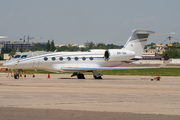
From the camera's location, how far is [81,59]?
32906 mm

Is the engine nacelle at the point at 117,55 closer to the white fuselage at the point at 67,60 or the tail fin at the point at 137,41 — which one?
the white fuselage at the point at 67,60

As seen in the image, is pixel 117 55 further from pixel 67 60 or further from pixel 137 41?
pixel 67 60

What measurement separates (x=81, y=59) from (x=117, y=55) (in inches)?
157

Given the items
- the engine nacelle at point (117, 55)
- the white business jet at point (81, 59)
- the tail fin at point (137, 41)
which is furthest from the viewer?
the tail fin at point (137, 41)

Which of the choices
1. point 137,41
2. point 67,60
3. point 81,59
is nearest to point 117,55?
point 137,41

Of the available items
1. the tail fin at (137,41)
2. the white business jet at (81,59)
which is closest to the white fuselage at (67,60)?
the white business jet at (81,59)

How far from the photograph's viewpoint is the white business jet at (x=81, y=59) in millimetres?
31328

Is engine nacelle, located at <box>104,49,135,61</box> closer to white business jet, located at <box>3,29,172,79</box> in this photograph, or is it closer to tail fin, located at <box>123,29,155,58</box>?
white business jet, located at <box>3,29,172,79</box>

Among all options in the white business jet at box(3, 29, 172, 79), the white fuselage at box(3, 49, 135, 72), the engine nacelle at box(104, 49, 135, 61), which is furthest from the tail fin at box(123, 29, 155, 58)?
the engine nacelle at box(104, 49, 135, 61)

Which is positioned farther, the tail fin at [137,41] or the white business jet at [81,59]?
the tail fin at [137,41]

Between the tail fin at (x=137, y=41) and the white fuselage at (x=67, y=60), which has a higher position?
the tail fin at (x=137, y=41)

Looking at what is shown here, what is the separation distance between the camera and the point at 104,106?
13141 millimetres

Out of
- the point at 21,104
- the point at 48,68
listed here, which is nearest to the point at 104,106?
the point at 21,104

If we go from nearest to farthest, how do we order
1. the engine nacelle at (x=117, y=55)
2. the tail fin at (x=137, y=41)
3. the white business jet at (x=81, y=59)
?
the white business jet at (x=81, y=59) < the engine nacelle at (x=117, y=55) < the tail fin at (x=137, y=41)
